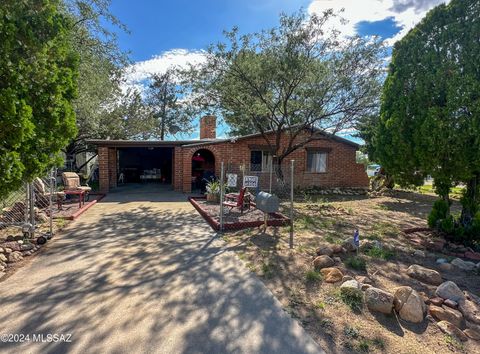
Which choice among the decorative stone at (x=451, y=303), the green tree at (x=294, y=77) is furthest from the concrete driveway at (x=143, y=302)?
the green tree at (x=294, y=77)

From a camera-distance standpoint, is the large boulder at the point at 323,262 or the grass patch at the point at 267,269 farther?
the large boulder at the point at 323,262

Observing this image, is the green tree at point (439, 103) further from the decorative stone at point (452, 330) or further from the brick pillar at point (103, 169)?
the brick pillar at point (103, 169)

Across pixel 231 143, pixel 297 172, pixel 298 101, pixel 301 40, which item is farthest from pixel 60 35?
pixel 297 172

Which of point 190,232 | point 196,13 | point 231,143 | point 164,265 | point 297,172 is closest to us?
point 164,265

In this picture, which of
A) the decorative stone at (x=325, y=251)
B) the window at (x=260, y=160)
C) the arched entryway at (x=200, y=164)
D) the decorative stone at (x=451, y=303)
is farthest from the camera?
the arched entryway at (x=200, y=164)

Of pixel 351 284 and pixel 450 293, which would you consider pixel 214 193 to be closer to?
pixel 351 284

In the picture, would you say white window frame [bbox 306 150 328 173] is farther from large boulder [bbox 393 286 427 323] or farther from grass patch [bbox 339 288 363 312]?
large boulder [bbox 393 286 427 323]

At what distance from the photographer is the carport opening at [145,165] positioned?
19188mm

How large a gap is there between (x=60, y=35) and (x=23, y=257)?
3633 millimetres

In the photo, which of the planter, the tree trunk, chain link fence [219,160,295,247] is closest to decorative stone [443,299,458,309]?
chain link fence [219,160,295,247]

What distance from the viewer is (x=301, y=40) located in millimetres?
9906

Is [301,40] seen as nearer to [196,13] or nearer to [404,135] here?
[196,13]

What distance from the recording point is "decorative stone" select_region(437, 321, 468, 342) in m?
2.69

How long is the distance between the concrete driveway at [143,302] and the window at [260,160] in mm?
9051
